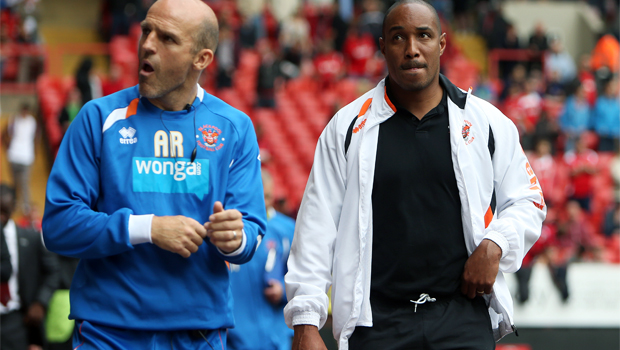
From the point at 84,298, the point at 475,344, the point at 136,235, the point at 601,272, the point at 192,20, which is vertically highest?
the point at 192,20

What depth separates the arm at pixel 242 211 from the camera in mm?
3184

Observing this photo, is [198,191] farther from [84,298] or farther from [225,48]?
[225,48]

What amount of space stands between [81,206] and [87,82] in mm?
12166

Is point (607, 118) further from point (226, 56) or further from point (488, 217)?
point (488, 217)

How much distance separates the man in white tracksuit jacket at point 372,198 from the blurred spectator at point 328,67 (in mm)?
14403

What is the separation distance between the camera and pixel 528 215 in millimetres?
3418

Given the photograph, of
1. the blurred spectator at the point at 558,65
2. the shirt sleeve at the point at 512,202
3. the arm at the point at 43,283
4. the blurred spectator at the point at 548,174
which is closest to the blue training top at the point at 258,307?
the arm at the point at 43,283

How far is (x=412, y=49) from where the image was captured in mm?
3441

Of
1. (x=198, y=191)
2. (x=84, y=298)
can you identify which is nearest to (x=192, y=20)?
(x=198, y=191)

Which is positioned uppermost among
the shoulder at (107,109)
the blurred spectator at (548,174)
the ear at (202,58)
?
the ear at (202,58)

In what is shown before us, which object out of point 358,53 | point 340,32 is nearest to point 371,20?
→ point 340,32

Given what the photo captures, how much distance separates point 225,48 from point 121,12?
2.89 meters

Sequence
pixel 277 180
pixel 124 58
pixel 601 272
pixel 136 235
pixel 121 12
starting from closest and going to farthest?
1. pixel 136 235
2. pixel 601 272
3. pixel 277 180
4. pixel 124 58
5. pixel 121 12

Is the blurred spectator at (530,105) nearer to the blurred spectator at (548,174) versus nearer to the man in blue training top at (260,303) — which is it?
the blurred spectator at (548,174)
